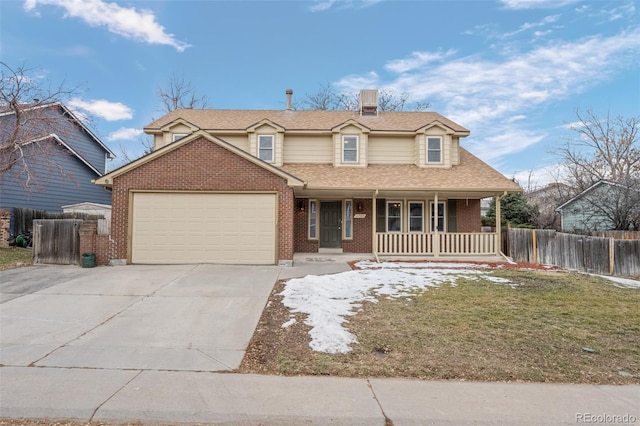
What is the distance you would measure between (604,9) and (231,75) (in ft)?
54.0

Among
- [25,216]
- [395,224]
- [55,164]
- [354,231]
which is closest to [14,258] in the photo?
[25,216]

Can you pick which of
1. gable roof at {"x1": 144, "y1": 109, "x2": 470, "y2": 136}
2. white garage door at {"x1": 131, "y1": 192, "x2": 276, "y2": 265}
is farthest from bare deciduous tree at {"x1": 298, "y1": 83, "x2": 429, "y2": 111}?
white garage door at {"x1": 131, "y1": 192, "x2": 276, "y2": 265}

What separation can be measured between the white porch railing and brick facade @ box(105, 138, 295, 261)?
4189 mm

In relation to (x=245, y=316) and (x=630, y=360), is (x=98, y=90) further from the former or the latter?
(x=630, y=360)

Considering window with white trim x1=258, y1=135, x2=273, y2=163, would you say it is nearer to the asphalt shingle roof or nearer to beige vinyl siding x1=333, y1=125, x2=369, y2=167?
the asphalt shingle roof

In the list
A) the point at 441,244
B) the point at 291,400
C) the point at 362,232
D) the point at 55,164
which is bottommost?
the point at 291,400

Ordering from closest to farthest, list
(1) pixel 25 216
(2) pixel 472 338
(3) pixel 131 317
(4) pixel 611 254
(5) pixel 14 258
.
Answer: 1. (2) pixel 472 338
2. (3) pixel 131 317
3. (4) pixel 611 254
4. (5) pixel 14 258
5. (1) pixel 25 216

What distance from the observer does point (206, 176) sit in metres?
11.3

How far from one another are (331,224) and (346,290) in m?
6.81

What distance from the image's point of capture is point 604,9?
1284 cm

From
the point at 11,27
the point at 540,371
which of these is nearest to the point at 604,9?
the point at 540,371

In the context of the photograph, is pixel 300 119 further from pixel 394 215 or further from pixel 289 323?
pixel 289 323

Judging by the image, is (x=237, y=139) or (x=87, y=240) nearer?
(x=87, y=240)

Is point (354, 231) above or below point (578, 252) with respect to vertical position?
above
